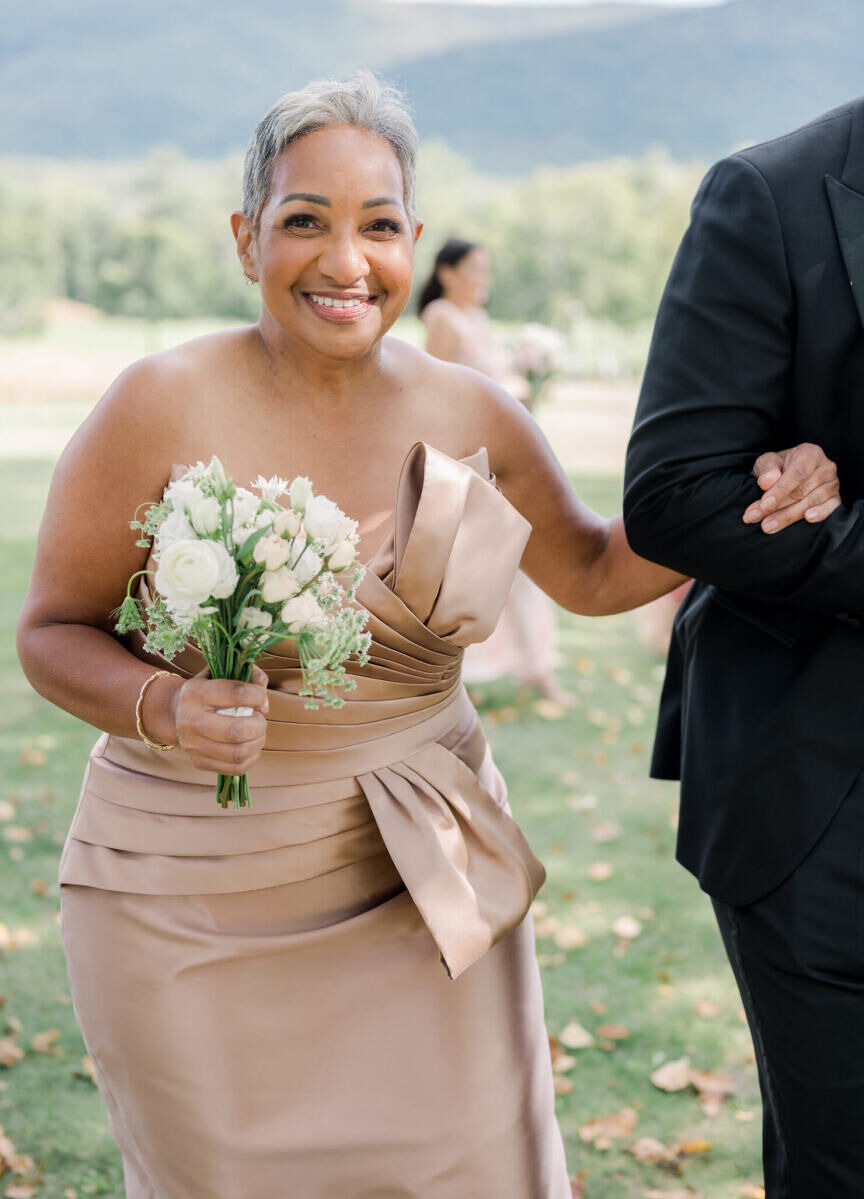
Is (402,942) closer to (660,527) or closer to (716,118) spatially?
(660,527)

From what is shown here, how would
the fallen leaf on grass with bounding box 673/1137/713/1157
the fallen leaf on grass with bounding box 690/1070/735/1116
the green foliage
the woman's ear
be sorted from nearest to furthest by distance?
the woman's ear → the fallen leaf on grass with bounding box 673/1137/713/1157 → the fallen leaf on grass with bounding box 690/1070/735/1116 → the green foliage

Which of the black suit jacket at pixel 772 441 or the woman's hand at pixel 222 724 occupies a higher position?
the black suit jacket at pixel 772 441

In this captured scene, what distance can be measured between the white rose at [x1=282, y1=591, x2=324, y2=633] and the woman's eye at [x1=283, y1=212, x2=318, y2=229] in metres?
0.84

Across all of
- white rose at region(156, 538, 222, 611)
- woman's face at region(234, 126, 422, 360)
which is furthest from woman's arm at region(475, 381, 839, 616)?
white rose at region(156, 538, 222, 611)

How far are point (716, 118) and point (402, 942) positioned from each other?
32672 millimetres

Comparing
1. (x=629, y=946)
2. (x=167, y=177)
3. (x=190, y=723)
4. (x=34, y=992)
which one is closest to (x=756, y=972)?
(x=190, y=723)

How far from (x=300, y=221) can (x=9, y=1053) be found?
335 cm

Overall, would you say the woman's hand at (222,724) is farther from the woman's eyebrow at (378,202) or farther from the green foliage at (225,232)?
the green foliage at (225,232)

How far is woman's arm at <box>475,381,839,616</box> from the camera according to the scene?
2.94 m

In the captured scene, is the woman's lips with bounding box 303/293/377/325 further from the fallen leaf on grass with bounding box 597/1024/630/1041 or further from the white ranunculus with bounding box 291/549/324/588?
the fallen leaf on grass with bounding box 597/1024/630/1041

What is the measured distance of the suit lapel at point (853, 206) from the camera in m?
2.11

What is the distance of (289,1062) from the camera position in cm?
257

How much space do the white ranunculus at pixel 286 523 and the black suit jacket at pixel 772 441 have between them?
1.96 feet

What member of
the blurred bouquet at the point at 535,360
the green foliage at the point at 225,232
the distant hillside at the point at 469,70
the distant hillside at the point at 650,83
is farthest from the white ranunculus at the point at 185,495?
the distant hillside at the point at 650,83
